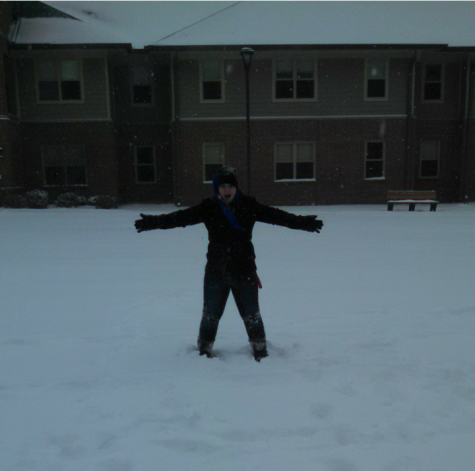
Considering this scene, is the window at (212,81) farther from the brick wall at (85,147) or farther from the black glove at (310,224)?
the black glove at (310,224)

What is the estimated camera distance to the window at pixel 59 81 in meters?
19.2

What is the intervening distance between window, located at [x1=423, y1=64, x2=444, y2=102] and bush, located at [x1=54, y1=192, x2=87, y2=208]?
15.6 meters

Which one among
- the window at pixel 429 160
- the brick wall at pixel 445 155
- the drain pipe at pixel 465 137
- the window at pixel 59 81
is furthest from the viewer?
the window at pixel 429 160

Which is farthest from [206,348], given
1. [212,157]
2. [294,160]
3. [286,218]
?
[294,160]

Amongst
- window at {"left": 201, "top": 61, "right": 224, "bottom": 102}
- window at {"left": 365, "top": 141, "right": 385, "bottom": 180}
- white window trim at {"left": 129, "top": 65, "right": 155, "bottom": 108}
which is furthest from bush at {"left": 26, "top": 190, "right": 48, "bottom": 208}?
window at {"left": 365, "top": 141, "right": 385, "bottom": 180}

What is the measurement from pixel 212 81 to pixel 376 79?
23.0ft

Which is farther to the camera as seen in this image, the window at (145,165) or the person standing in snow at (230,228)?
the window at (145,165)

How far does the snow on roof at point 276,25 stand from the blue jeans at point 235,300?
1598cm

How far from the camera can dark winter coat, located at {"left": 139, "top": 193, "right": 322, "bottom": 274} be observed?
13.1ft

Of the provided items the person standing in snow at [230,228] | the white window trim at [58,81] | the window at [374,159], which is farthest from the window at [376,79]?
the person standing in snow at [230,228]

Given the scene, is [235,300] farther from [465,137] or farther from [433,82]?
[433,82]

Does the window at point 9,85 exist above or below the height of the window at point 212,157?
above

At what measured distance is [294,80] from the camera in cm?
1925

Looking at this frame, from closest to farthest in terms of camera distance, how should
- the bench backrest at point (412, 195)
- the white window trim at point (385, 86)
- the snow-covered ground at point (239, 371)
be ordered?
1. the snow-covered ground at point (239, 371)
2. the bench backrest at point (412, 195)
3. the white window trim at point (385, 86)
